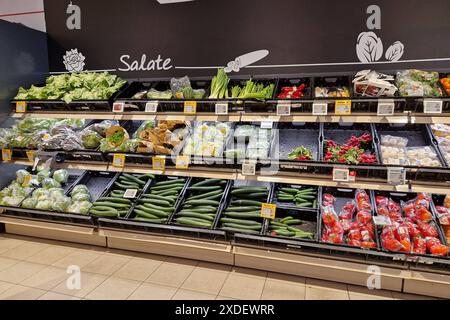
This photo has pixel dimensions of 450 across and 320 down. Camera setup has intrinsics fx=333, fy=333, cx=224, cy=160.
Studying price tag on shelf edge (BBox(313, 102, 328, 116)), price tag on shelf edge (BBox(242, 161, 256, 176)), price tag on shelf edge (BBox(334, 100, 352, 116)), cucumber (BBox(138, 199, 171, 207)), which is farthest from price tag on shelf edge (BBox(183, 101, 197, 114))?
price tag on shelf edge (BBox(334, 100, 352, 116))

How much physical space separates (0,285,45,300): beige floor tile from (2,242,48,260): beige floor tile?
1.76 ft

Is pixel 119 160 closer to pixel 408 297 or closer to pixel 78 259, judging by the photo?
pixel 78 259

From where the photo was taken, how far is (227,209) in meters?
2.81

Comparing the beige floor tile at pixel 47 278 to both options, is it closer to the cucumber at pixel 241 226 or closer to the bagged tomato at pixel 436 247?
the cucumber at pixel 241 226

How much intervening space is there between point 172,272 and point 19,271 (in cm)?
128

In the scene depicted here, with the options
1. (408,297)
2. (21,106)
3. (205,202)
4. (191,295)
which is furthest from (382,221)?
(21,106)

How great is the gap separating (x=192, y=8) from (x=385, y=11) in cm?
172

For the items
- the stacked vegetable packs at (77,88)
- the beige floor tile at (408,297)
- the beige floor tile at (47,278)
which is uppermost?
the stacked vegetable packs at (77,88)

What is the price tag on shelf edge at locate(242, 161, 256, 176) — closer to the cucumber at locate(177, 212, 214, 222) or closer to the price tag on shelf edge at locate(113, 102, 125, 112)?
the cucumber at locate(177, 212, 214, 222)

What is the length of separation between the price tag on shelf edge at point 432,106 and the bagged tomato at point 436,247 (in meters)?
0.88

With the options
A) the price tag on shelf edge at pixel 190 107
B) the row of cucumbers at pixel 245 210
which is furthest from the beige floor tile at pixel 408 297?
the price tag on shelf edge at pixel 190 107

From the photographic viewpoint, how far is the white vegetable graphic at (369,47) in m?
2.78

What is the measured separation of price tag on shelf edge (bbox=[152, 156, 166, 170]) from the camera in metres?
2.75
